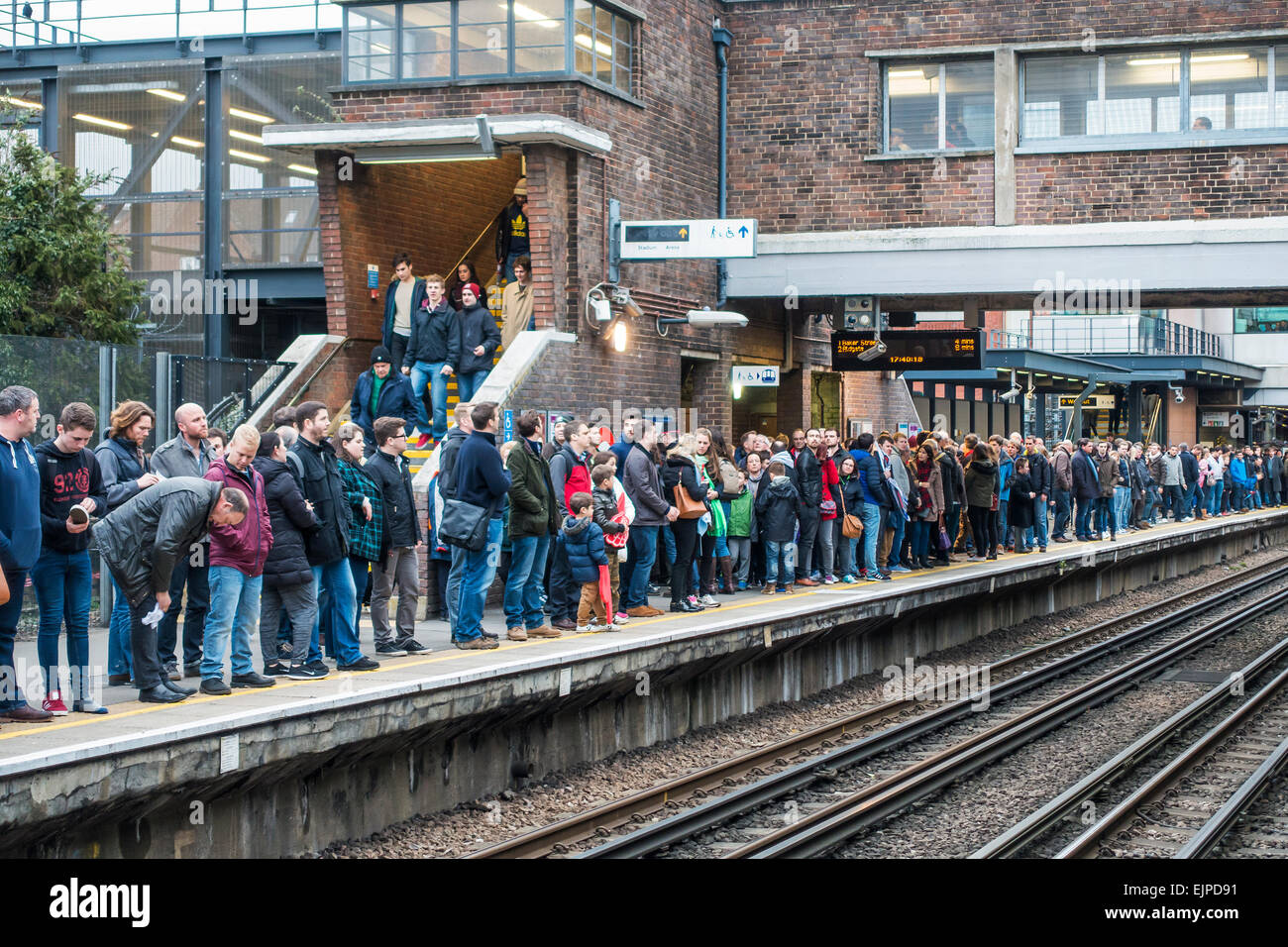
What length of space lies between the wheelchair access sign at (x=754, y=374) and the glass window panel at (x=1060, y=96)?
4455mm

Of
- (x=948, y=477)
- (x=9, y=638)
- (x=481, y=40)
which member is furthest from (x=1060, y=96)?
(x=9, y=638)

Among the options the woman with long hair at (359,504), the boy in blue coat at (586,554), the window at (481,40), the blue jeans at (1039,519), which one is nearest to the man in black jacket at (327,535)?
the woman with long hair at (359,504)

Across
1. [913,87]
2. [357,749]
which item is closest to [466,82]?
[913,87]

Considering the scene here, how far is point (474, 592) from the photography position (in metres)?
11.5

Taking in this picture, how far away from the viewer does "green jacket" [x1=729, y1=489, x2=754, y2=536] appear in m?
15.8

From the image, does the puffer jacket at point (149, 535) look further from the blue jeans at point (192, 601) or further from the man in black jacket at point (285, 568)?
the blue jeans at point (192, 601)

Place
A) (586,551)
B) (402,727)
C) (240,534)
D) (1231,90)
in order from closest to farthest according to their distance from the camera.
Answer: (240,534)
(402,727)
(586,551)
(1231,90)

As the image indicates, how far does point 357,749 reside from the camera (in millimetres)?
9102

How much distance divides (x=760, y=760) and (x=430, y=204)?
10.1m

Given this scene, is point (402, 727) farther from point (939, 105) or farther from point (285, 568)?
point (939, 105)

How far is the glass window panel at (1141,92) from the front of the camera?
19.3 metres

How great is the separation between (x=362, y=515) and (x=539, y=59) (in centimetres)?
849
